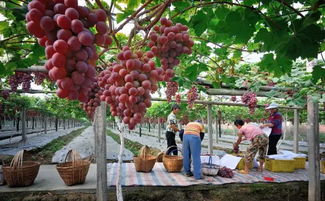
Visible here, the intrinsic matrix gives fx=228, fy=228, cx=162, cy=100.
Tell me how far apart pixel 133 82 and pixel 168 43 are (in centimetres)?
30

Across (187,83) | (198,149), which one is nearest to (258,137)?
(198,149)

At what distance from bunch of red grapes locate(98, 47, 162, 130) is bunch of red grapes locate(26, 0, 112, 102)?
0.20m

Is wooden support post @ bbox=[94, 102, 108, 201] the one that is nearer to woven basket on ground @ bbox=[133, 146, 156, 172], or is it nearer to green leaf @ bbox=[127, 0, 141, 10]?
woven basket on ground @ bbox=[133, 146, 156, 172]

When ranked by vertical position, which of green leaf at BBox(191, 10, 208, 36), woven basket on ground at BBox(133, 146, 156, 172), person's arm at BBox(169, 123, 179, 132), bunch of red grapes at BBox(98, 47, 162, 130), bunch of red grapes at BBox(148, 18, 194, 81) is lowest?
woven basket on ground at BBox(133, 146, 156, 172)

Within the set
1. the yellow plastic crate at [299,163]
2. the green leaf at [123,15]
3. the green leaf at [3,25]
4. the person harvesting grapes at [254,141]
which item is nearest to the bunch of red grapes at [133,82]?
the green leaf at [123,15]

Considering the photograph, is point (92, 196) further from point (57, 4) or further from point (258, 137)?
point (57, 4)

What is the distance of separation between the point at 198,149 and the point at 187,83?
1.81m

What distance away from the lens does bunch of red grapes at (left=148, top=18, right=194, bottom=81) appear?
3.50ft

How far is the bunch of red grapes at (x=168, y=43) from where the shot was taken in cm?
107

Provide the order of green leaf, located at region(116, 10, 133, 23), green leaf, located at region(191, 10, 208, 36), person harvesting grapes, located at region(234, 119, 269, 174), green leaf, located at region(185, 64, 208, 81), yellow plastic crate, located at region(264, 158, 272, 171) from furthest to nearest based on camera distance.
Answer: yellow plastic crate, located at region(264, 158, 272, 171)
person harvesting grapes, located at region(234, 119, 269, 174)
green leaf, located at region(185, 64, 208, 81)
green leaf, located at region(191, 10, 208, 36)
green leaf, located at region(116, 10, 133, 23)

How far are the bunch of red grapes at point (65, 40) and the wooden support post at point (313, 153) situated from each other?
5.72 metres

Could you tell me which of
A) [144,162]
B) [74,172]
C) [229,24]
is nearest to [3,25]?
[229,24]

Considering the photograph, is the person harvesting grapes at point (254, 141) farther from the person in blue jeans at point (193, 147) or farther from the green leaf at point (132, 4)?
the green leaf at point (132, 4)

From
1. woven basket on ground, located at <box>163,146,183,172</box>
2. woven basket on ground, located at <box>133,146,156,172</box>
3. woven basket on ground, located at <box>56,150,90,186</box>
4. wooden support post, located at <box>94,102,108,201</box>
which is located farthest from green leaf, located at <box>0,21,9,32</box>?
woven basket on ground, located at <box>163,146,183,172</box>
